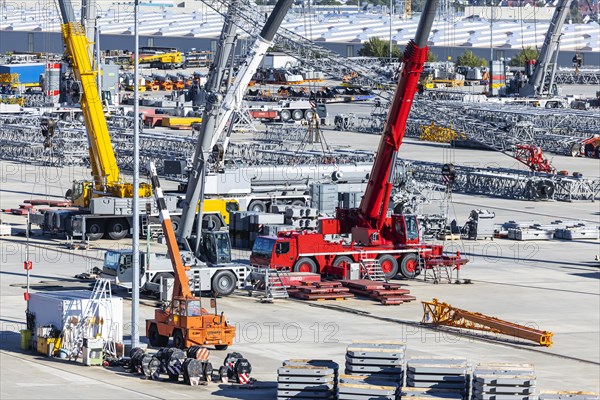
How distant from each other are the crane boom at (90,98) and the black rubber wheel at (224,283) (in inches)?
667

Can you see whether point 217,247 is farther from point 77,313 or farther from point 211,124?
point 77,313

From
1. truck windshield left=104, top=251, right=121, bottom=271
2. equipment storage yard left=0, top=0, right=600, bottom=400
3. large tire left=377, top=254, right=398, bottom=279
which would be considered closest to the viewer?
equipment storage yard left=0, top=0, right=600, bottom=400

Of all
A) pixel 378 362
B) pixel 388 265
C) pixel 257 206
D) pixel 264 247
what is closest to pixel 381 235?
pixel 388 265

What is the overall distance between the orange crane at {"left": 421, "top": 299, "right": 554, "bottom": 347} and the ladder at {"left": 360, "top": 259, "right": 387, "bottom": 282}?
678 centimetres

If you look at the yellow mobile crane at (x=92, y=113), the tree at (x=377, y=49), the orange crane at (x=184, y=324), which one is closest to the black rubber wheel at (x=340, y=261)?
the orange crane at (x=184, y=324)

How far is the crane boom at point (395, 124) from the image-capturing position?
2077 inches

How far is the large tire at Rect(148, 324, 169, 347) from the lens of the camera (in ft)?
133

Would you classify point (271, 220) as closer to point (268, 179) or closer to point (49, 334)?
point (268, 179)

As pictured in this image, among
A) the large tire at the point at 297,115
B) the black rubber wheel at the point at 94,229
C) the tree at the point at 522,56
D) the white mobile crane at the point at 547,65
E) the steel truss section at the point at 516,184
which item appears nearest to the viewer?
the black rubber wheel at the point at 94,229

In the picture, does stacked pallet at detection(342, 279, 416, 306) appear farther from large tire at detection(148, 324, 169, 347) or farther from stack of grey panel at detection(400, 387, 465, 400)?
stack of grey panel at detection(400, 387, 465, 400)

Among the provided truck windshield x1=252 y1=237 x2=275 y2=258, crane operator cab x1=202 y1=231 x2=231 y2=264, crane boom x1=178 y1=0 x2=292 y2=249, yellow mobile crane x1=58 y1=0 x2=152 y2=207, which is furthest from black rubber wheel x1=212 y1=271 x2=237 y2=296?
yellow mobile crane x1=58 y1=0 x2=152 y2=207

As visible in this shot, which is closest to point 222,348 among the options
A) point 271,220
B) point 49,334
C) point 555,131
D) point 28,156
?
point 49,334

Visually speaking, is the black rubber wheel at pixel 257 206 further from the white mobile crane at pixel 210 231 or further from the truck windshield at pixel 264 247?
the truck windshield at pixel 264 247

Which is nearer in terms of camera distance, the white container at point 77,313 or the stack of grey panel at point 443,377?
the stack of grey panel at point 443,377
